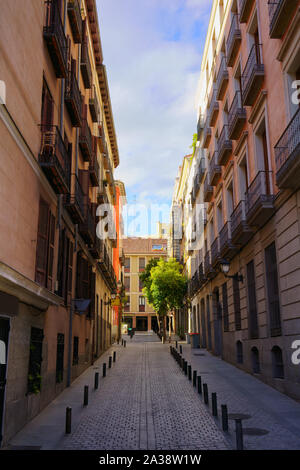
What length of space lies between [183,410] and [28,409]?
390 centimetres

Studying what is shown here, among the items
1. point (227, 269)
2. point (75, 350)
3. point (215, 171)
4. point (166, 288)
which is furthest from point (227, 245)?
point (166, 288)

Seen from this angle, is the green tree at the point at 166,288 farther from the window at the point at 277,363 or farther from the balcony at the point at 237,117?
the window at the point at 277,363

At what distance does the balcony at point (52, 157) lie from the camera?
1178cm

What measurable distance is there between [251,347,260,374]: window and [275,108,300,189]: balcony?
767 centimetres

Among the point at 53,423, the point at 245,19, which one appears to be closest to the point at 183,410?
the point at 53,423

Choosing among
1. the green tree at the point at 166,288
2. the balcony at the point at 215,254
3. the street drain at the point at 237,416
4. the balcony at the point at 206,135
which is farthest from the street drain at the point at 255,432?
the green tree at the point at 166,288

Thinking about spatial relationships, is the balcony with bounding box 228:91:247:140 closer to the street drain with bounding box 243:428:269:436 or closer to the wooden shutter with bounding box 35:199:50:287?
the wooden shutter with bounding box 35:199:50:287

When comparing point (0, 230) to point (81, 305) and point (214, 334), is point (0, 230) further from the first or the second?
point (214, 334)

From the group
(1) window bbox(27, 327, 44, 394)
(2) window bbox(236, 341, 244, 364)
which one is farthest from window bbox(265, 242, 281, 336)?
(1) window bbox(27, 327, 44, 394)

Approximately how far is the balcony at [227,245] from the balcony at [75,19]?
34.0 feet

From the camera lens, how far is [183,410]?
37.8 feet

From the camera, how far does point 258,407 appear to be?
1159 centimetres
